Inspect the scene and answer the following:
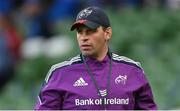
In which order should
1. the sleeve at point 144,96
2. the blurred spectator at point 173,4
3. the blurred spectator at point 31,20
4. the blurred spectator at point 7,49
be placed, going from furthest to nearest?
1. the blurred spectator at point 173,4
2. the blurred spectator at point 31,20
3. the blurred spectator at point 7,49
4. the sleeve at point 144,96

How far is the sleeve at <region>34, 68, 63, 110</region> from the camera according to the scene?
15.9 feet

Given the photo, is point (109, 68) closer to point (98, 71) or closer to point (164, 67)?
point (98, 71)

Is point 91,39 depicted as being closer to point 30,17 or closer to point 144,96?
point 144,96

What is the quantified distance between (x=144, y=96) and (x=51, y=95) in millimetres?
529

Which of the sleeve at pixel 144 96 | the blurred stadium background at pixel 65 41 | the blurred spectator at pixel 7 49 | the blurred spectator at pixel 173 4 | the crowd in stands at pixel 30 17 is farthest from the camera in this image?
the blurred spectator at pixel 173 4

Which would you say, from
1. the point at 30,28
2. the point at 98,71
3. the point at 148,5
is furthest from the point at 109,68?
the point at 148,5

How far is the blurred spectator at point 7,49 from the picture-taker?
1090 cm

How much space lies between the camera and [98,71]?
4879mm

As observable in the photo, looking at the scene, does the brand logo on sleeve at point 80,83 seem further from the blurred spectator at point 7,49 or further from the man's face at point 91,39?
the blurred spectator at point 7,49

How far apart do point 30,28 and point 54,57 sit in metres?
1.45

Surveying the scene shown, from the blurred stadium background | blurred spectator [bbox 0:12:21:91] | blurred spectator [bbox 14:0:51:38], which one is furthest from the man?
blurred spectator [bbox 14:0:51:38]

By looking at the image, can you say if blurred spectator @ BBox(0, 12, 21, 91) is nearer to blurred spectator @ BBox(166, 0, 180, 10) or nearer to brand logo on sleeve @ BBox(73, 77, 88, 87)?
blurred spectator @ BBox(166, 0, 180, 10)

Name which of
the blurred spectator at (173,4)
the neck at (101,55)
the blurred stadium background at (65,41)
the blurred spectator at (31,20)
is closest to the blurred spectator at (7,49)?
the blurred stadium background at (65,41)

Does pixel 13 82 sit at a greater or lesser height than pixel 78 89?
lesser
